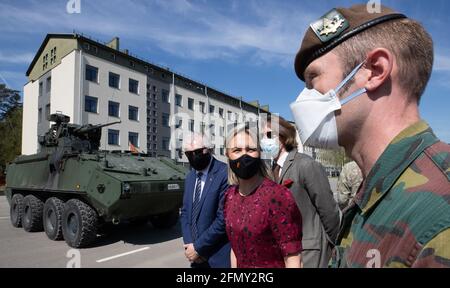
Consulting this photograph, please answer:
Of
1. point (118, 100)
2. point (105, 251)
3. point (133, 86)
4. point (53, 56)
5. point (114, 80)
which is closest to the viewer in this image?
point (105, 251)

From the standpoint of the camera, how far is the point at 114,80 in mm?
27188

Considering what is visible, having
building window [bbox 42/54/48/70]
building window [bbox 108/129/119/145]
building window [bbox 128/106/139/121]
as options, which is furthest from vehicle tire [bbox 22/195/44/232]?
building window [bbox 42/54/48/70]

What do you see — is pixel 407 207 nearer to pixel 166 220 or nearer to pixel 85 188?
pixel 85 188

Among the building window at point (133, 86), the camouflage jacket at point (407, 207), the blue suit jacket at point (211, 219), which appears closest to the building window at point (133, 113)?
the building window at point (133, 86)

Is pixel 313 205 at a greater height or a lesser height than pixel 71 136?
lesser

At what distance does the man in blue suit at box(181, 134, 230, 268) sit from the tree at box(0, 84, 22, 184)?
30.6 m

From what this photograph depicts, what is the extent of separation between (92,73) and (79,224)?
20.3 metres

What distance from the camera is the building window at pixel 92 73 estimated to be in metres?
24.7

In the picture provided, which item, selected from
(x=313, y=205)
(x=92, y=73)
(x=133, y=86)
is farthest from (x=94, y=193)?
(x=133, y=86)

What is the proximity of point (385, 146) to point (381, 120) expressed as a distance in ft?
0.24

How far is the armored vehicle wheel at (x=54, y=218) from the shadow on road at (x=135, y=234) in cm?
91

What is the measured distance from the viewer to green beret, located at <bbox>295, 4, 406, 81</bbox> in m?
1.02

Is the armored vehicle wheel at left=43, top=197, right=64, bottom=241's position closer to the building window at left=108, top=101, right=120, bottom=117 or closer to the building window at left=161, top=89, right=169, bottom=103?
the building window at left=108, top=101, right=120, bottom=117
